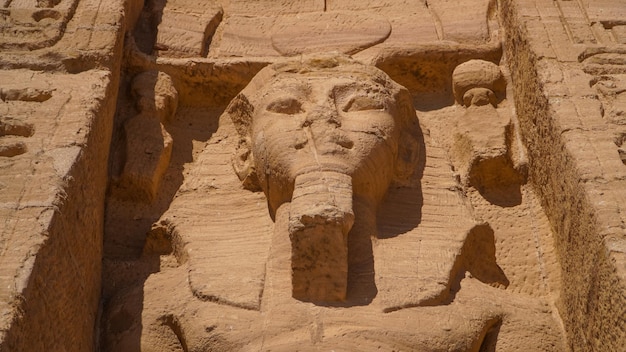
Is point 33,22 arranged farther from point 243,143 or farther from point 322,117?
point 322,117

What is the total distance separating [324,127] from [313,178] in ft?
1.05

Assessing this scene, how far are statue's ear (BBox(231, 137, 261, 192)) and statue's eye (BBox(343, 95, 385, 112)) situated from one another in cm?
52

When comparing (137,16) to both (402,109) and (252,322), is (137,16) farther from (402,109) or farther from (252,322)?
(252,322)

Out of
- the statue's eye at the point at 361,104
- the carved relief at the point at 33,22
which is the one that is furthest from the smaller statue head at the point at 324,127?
the carved relief at the point at 33,22

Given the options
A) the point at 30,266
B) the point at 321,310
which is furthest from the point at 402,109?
the point at 30,266

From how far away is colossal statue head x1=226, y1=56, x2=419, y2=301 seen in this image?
3.71 metres

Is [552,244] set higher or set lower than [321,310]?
higher

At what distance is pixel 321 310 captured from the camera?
371 centimetres

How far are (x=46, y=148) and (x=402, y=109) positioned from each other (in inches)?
66.6

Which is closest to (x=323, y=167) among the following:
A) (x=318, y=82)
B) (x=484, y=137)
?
(x=318, y=82)

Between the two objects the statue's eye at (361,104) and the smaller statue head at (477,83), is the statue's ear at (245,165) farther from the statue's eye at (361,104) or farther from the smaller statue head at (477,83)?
the smaller statue head at (477,83)

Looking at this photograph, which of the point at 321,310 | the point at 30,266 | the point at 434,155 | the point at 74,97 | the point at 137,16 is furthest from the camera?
the point at 137,16

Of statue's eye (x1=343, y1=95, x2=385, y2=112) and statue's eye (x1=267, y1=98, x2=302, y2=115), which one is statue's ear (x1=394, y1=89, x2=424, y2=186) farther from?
statue's eye (x1=267, y1=98, x2=302, y2=115)

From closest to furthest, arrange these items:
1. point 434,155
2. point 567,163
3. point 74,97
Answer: point 567,163 → point 74,97 → point 434,155
